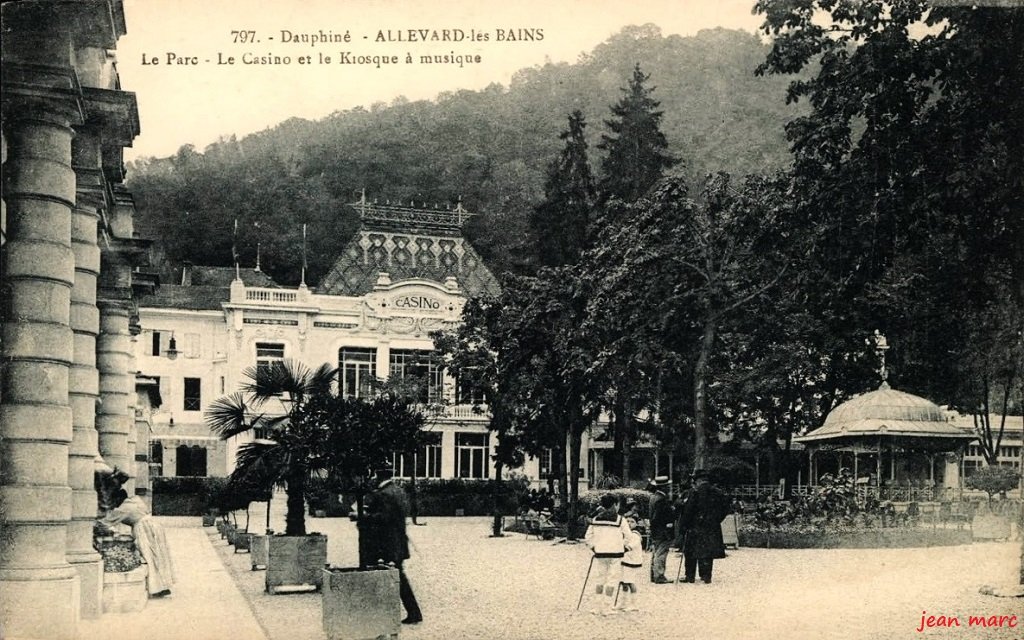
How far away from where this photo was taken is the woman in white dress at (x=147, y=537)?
41.2 feet

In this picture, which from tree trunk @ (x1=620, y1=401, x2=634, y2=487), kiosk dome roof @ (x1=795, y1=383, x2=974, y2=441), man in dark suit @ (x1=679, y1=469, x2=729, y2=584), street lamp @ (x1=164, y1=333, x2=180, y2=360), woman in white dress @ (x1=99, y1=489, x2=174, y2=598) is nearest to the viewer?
woman in white dress @ (x1=99, y1=489, x2=174, y2=598)

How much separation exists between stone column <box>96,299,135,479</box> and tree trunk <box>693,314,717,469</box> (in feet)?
35.9

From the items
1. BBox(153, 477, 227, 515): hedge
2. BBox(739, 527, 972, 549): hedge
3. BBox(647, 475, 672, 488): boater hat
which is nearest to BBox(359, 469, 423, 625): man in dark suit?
BBox(647, 475, 672, 488): boater hat

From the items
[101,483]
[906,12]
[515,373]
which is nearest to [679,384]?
[515,373]

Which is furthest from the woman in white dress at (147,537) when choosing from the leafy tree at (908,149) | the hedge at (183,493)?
the hedge at (183,493)

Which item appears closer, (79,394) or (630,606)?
(79,394)

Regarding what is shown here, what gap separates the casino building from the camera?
45.3m

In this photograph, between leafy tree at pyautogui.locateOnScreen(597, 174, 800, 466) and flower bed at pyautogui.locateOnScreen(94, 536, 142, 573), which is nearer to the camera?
flower bed at pyautogui.locateOnScreen(94, 536, 142, 573)

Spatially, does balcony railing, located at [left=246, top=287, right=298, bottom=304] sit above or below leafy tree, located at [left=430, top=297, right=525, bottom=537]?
above

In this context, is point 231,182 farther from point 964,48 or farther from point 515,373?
point 964,48

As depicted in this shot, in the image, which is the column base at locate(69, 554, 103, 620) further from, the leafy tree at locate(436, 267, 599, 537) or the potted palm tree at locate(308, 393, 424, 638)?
the leafy tree at locate(436, 267, 599, 537)

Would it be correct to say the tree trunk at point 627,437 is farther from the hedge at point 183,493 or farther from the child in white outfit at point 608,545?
the child in white outfit at point 608,545

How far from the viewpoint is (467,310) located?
33125 millimetres

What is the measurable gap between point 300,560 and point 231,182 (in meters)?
15.1
